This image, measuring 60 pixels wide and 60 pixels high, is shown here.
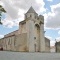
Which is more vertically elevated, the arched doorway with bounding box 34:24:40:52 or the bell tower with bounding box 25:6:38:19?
the bell tower with bounding box 25:6:38:19

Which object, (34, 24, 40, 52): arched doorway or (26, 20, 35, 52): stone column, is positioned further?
(34, 24, 40, 52): arched doorway

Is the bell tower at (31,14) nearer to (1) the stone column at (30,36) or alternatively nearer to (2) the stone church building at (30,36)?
(2) the stone church building at (30,36)

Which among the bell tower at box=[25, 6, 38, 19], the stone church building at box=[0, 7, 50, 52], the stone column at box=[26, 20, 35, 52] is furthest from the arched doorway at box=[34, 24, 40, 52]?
the bell tower at box=[25, 6, 38, 19]

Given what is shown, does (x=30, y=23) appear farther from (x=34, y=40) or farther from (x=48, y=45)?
(x=48, y=45)

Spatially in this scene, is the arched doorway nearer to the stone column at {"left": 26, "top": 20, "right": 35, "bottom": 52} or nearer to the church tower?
the church tower

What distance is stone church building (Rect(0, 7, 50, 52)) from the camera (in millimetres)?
47025

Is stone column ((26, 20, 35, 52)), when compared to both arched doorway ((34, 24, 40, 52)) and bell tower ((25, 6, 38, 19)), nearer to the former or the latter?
arched doorway ((34, 24, 40, 52))

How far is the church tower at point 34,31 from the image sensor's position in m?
46.8

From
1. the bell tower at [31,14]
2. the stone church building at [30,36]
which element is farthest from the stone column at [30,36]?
the bell tower at [31,14]

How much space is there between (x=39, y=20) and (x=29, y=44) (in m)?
9.42

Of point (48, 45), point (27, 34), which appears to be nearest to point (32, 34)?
point (27, 34)

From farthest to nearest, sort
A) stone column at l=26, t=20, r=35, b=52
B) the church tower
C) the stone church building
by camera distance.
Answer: the stone church building, the church tower, stone column at l=26, t=20, r=35, b=52

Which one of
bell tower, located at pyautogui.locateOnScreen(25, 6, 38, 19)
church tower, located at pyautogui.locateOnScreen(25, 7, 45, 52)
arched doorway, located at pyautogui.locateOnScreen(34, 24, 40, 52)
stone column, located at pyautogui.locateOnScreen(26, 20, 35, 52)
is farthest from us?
bell tower, located at pyautogui.locateOnScreen(25, 6, 38, 19)

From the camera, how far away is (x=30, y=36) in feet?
153
